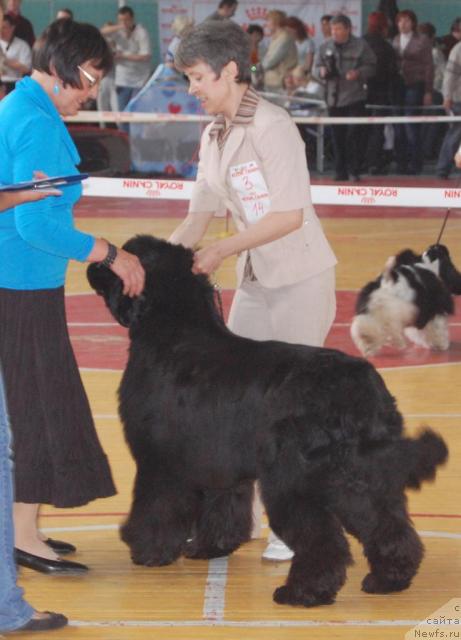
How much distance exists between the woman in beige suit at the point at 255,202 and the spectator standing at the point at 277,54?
12639 millimetres

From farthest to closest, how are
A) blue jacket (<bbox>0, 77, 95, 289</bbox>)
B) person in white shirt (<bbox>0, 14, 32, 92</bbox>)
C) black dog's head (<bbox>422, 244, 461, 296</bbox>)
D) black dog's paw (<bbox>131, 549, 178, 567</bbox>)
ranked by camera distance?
person in white shirt (<bbox>0, 14, 32, 92</bbox>), black dog's head (<bbox>422, 244, 461, 296</bbox>), black dog's paw (<bbox>131, 549, 178, 567</bbox>), blue jacket (<bbox>0, 77, 95, 289</bbox>)

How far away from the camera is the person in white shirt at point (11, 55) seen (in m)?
16.4

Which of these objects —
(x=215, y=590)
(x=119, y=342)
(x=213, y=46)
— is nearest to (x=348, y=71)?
(x=119, y=342)

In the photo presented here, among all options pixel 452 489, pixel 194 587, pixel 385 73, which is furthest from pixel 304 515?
pixel 385 73

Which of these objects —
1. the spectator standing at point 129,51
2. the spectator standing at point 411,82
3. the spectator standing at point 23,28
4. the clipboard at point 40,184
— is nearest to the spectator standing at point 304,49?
the spectator standing at point 411,82

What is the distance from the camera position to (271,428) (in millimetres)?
4121

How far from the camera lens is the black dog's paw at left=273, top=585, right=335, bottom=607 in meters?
4.17

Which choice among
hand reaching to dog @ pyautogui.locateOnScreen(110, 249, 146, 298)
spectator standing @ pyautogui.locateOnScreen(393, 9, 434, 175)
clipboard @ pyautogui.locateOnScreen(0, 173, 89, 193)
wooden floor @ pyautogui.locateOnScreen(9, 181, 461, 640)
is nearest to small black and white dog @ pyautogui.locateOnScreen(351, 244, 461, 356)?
wooden floor @ pyautogui.locateOnScreen(9, 181, 461, 640)

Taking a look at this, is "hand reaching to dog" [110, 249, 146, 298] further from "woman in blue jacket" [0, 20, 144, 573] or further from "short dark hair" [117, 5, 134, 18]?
"short dark hair" [117, 5, 134, 18]

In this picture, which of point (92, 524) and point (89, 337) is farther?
point (89, 337)

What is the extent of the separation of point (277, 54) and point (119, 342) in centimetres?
967

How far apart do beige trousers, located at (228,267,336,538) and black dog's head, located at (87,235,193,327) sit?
17.2 inches

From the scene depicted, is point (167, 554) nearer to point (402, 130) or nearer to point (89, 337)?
point (89, 337)

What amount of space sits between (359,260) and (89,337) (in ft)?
12.0
